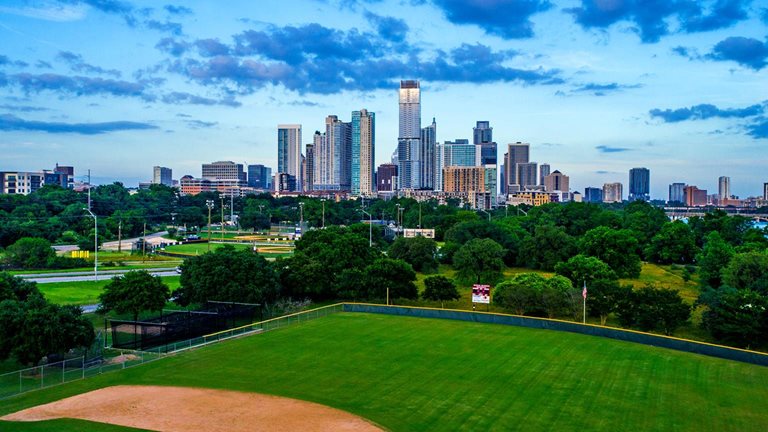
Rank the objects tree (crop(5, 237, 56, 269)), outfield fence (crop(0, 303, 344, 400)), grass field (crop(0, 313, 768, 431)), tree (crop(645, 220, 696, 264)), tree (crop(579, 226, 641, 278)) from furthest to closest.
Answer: tree (crop(645, 220, 696, 264)) < tree (crop(579, 226, 641, 278)) < tree (crop(5, 237, 56, 269)) < outfield fence (crop(0, 303, 344, 400)) < grass field (crop(0, 313, 768, 431))

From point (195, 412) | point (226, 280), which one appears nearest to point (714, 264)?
point (226, 280)

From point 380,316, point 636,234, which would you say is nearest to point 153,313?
point 380,316

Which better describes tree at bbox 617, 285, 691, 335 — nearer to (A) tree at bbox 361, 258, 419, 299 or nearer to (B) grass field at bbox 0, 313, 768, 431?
(B) grass field at bbox 0, 313, 768, 431

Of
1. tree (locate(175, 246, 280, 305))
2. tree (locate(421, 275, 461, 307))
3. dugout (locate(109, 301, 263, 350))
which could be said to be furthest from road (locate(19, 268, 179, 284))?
tree (locate(421, 275, 461, 307))

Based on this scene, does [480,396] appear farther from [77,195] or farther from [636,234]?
[77,195]

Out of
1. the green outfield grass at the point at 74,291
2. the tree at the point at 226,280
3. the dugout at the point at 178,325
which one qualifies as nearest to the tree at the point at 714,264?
the tree at the point at 226,280

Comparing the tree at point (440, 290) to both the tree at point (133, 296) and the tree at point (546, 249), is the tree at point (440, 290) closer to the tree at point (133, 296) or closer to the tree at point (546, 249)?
the tree at point (133, 296)
